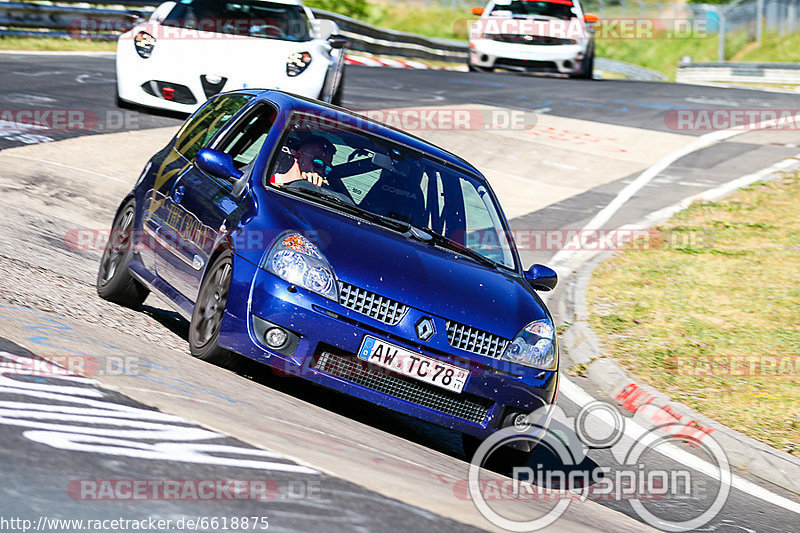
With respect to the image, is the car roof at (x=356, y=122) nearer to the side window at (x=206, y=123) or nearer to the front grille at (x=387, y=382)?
the side window at (x=206, y=123)

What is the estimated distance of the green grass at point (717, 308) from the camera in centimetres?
823

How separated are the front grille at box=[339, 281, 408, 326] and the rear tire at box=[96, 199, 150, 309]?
2.38m

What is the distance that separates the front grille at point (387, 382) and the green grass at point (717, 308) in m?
2.55

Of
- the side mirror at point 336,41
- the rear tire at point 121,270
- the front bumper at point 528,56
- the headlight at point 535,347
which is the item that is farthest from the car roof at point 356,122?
the front bumper at point 528,56

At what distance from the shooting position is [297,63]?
569 inches

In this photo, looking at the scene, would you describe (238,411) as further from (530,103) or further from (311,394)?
(530,103)

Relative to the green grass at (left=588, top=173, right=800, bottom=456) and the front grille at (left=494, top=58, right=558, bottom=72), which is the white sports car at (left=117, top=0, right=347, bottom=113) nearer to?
the green grass at (left=588, top=173, right=800, bottom=456)

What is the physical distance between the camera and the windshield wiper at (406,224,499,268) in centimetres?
660

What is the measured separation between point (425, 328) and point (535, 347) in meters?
0.71

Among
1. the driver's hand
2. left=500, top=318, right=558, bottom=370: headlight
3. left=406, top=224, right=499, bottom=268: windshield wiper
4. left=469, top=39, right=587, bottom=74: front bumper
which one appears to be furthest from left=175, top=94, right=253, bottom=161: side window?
left=469, top=39, right=587, bottom=74: front bumper

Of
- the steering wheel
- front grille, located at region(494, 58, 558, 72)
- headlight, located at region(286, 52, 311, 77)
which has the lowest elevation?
front grille, located at region(494, 58, 558, 72)

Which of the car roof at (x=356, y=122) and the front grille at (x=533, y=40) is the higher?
the car roof at (x=356, y=122)

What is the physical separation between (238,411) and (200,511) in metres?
1.40

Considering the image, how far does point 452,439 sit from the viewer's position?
6.77 meters
